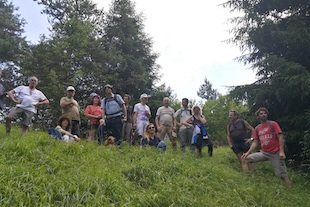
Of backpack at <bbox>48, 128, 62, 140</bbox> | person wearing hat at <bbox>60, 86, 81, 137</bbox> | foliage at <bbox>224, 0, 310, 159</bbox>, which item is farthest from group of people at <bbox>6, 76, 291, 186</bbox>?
foliage at <bbox>224, 0, 310, 159</bbox>

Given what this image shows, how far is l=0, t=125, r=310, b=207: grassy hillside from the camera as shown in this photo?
3590 mm

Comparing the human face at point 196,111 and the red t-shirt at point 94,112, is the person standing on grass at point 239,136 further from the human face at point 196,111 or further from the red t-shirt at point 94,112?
the red t-shirt at point 94,112

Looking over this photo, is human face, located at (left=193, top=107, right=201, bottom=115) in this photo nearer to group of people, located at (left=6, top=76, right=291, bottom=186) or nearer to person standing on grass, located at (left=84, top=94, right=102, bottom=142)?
group of people, located at (left=6, top=76, right=291, bottom=186)

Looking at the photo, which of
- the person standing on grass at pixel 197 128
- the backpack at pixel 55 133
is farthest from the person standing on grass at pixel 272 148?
the backpack at pixel 55 133

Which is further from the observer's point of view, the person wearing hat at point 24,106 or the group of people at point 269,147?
the person wearing hat at point 24,106

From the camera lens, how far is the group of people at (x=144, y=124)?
613 centimetres

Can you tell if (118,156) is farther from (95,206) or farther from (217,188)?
(95,206)

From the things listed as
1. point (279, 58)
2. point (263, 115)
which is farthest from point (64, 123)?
point (279, 58)

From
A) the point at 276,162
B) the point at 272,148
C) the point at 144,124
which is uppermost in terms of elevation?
the point at 144,124

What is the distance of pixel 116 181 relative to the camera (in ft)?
13.6

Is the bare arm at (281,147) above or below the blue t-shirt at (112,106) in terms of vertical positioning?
below

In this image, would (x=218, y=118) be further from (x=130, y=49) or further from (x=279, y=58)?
(x=279, y=58)

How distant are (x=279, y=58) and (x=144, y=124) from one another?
4.42 metres

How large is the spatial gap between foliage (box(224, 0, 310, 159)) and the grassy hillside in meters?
2.54
